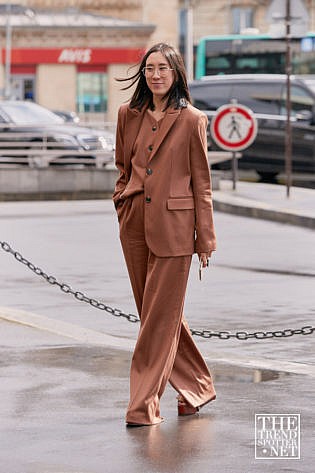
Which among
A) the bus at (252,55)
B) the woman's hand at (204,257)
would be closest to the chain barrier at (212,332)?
the woman's hand at (204,257)

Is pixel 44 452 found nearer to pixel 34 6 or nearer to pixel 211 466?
pixel 211 466

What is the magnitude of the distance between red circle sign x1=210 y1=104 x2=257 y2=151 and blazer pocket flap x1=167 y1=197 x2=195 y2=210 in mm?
16805

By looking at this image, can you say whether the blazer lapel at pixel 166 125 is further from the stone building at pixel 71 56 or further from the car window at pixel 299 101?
the stone building at pixel 71 56

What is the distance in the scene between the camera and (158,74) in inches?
295

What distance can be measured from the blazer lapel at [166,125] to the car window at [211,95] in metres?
24.1

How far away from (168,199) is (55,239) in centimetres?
1115

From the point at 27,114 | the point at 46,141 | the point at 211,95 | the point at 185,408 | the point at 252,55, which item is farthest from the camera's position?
the point at 252,55

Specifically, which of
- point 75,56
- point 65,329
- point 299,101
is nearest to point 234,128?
point 299,101

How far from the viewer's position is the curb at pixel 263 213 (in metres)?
20.1

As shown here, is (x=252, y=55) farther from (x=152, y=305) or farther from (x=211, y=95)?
(x=152, y=305)

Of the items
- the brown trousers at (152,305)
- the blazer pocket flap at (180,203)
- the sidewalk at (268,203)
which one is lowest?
the sidewalk at (268,203)

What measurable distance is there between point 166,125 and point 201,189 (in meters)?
0.31

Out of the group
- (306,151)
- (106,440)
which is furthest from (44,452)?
(306,151)

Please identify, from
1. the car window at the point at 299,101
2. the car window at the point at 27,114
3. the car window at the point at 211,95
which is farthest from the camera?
the car window at the point at 27,114
